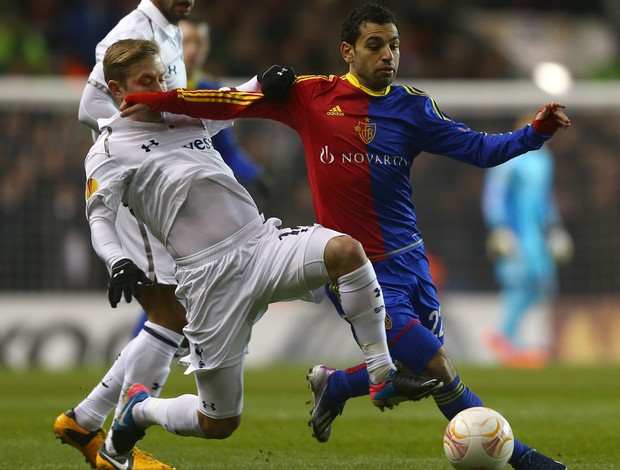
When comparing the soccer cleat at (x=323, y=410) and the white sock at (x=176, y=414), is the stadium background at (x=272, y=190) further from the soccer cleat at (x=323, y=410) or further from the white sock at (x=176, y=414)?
the white sock at (x=176, y=414)

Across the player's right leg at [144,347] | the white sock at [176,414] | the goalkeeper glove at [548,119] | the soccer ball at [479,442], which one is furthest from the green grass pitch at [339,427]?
the goalkeeper glove at [548,119]

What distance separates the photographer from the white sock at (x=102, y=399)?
6.14m

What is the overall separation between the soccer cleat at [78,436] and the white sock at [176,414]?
2.14ft

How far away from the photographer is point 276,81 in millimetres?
5703

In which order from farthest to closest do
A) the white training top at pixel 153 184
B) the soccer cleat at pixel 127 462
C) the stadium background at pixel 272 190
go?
the stadium background at pixel 272 190 → the soccer cleat at pixel 127 462 → the white training top at pixel 153 184

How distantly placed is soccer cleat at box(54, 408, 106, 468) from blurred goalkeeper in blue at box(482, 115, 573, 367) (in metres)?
8.62

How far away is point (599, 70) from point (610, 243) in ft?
13.7

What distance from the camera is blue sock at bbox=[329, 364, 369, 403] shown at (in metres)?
6.24

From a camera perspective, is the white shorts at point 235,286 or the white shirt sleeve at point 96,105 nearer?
the white shorts at point 235,286

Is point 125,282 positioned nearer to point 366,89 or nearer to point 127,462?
point 127,462

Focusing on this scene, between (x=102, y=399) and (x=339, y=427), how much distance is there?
2.32m

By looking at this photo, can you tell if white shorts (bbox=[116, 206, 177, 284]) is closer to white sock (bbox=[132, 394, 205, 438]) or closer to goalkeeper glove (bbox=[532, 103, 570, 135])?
white sock (bbox=[132, 394, 205, 438])

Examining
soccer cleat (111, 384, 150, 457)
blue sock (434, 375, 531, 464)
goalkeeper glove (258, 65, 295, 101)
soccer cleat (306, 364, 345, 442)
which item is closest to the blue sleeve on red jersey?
goalkeeper glove (258, 65, 295, 101)

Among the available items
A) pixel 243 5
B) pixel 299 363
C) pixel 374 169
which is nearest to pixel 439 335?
pixel 374 169
